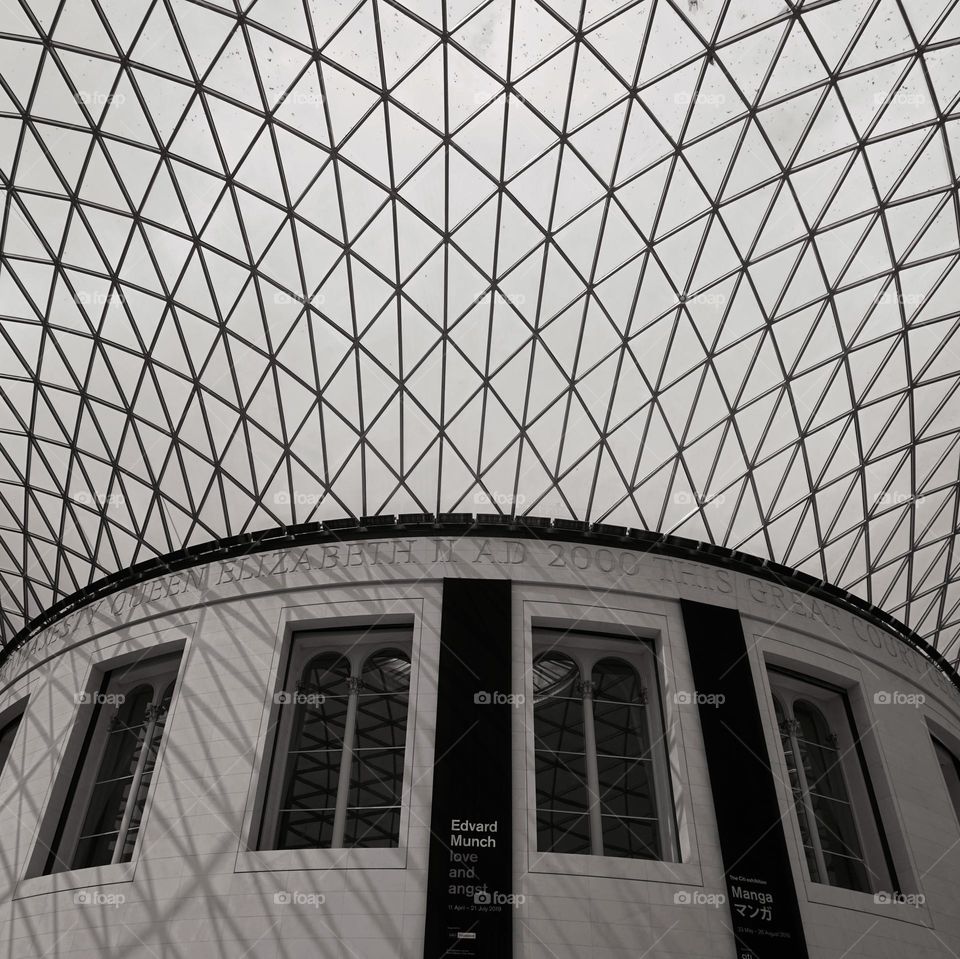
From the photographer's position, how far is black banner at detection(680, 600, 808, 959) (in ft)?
60.1

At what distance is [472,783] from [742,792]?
258 inches

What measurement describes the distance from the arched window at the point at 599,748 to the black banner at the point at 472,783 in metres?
1.14

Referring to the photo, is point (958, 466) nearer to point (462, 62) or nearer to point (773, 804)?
point (773, 804)

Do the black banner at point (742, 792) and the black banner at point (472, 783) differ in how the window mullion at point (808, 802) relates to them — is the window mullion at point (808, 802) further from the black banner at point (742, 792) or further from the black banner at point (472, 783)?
the black banner at point (472, 783)

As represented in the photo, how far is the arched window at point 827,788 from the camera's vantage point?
21531 millimetres

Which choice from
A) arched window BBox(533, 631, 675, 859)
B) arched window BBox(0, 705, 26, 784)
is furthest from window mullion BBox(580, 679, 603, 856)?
arched window BBox(0, 705, 26, 784)

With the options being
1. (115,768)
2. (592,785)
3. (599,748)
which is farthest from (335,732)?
(599,748)

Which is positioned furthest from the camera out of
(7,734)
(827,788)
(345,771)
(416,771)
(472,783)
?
(7,734)

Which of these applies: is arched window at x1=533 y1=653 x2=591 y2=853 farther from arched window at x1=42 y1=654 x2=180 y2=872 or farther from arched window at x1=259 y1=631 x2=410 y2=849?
arched window at x1=42 y1=654 x2=180 y2=872

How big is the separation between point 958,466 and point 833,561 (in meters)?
5.52

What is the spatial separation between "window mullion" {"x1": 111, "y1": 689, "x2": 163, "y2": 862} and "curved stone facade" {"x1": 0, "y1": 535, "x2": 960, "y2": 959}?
1230 mm

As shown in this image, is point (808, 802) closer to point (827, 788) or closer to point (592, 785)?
point (827, 788)

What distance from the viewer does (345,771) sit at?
19.5 meters

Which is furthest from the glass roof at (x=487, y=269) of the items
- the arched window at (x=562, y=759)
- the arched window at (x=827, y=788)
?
the arched window at (x=562, y=759)
